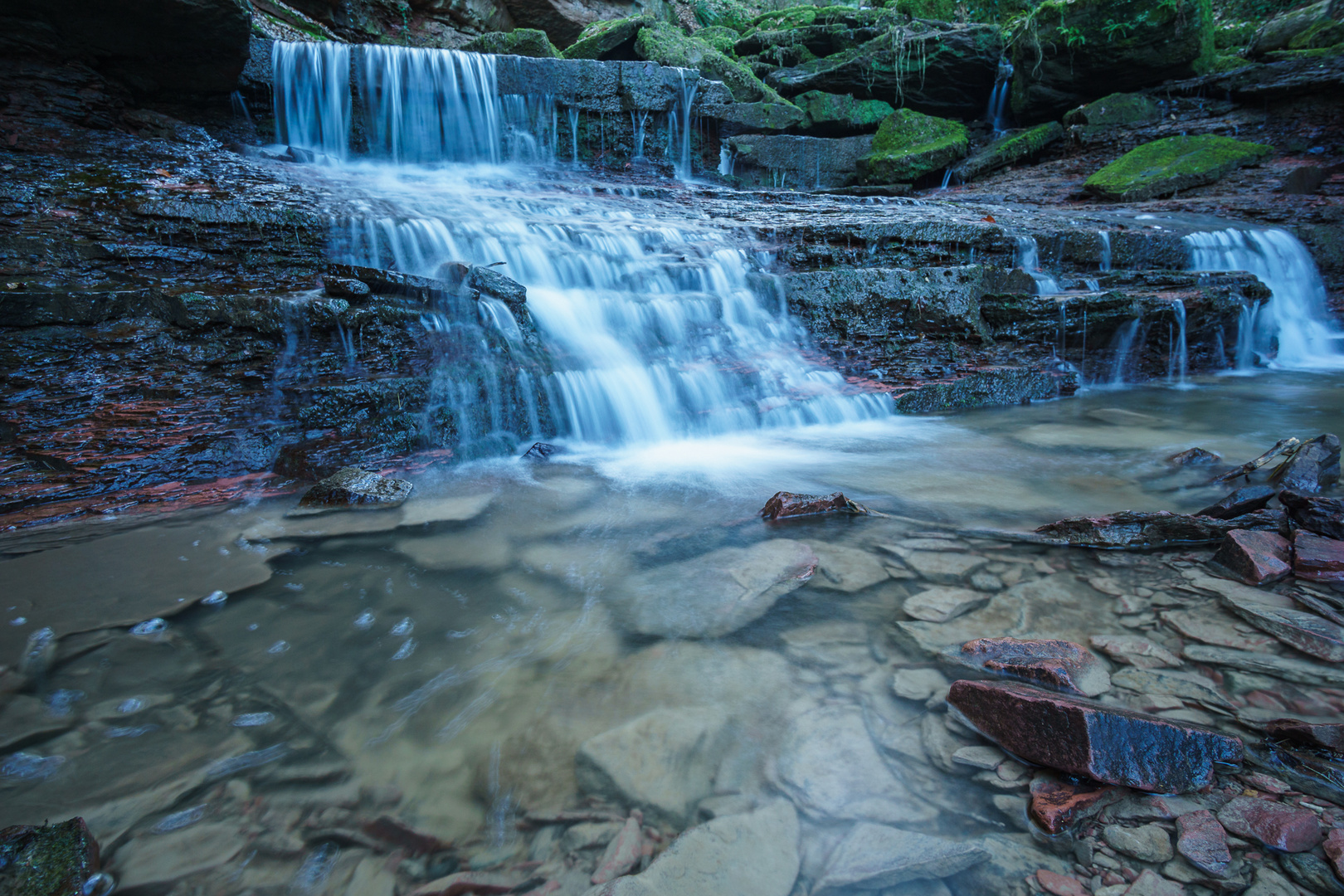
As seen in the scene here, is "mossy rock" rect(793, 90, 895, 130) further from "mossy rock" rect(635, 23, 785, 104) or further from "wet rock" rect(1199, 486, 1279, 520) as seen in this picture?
"wet rock" rect(1199, 486, 1279, 520)

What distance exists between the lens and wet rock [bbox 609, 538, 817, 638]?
2.41 meters

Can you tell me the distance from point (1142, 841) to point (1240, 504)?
228 cm

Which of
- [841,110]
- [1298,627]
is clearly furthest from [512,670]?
[841,110]

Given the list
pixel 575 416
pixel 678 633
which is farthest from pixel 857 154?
pixel 678 633

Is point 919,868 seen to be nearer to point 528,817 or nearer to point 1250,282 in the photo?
point 528,817

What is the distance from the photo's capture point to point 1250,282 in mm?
8000

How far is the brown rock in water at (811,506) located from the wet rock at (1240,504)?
158cm

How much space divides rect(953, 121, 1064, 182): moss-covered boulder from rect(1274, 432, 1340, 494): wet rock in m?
13.4

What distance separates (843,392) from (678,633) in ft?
15.1

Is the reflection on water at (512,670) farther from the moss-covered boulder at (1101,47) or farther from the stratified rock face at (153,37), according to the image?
the moss-covered boulder at (1101,47)

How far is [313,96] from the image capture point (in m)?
10.3

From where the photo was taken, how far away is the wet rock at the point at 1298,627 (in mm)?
1864

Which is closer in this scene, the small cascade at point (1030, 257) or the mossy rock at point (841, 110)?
the small cascade at point (1030, 257)

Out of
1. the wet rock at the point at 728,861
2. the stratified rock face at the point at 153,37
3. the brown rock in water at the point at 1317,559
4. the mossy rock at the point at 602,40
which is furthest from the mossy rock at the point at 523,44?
the wet rock at the point at 728,861
